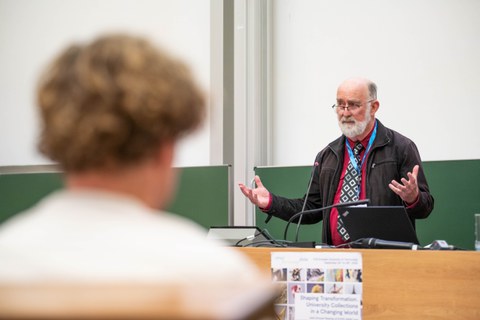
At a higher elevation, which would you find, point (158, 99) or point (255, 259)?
point (158, 99)

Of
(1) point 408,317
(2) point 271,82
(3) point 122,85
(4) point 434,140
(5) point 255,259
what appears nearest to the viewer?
(3) point 122,85

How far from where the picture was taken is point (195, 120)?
85cm

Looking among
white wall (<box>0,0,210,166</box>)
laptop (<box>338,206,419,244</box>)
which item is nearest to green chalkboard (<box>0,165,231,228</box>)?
white wall (<box>0,0,210,166</box>)

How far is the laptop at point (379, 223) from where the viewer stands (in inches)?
104

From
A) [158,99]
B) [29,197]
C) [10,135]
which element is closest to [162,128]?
[158,99]

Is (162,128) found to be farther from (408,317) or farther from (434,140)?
(434,140)

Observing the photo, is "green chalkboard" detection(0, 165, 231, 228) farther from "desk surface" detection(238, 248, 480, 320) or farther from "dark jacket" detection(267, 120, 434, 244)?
"desk surface" detection(238, 248, 480, 320)

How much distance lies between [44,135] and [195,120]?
0.59 ft

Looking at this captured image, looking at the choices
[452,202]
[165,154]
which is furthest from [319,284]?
[452,202]

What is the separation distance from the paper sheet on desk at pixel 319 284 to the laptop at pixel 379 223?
8.8 inches

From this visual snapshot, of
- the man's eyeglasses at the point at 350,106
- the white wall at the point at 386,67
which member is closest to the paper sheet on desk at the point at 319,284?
the man's eyeglasses at the point at 350,106

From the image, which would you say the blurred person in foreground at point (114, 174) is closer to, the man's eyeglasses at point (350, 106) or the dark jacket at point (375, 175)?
the dark jacket at point (375, 175)

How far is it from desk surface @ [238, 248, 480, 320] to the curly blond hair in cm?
175

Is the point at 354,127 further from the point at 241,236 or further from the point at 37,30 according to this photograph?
the point at 37,30
